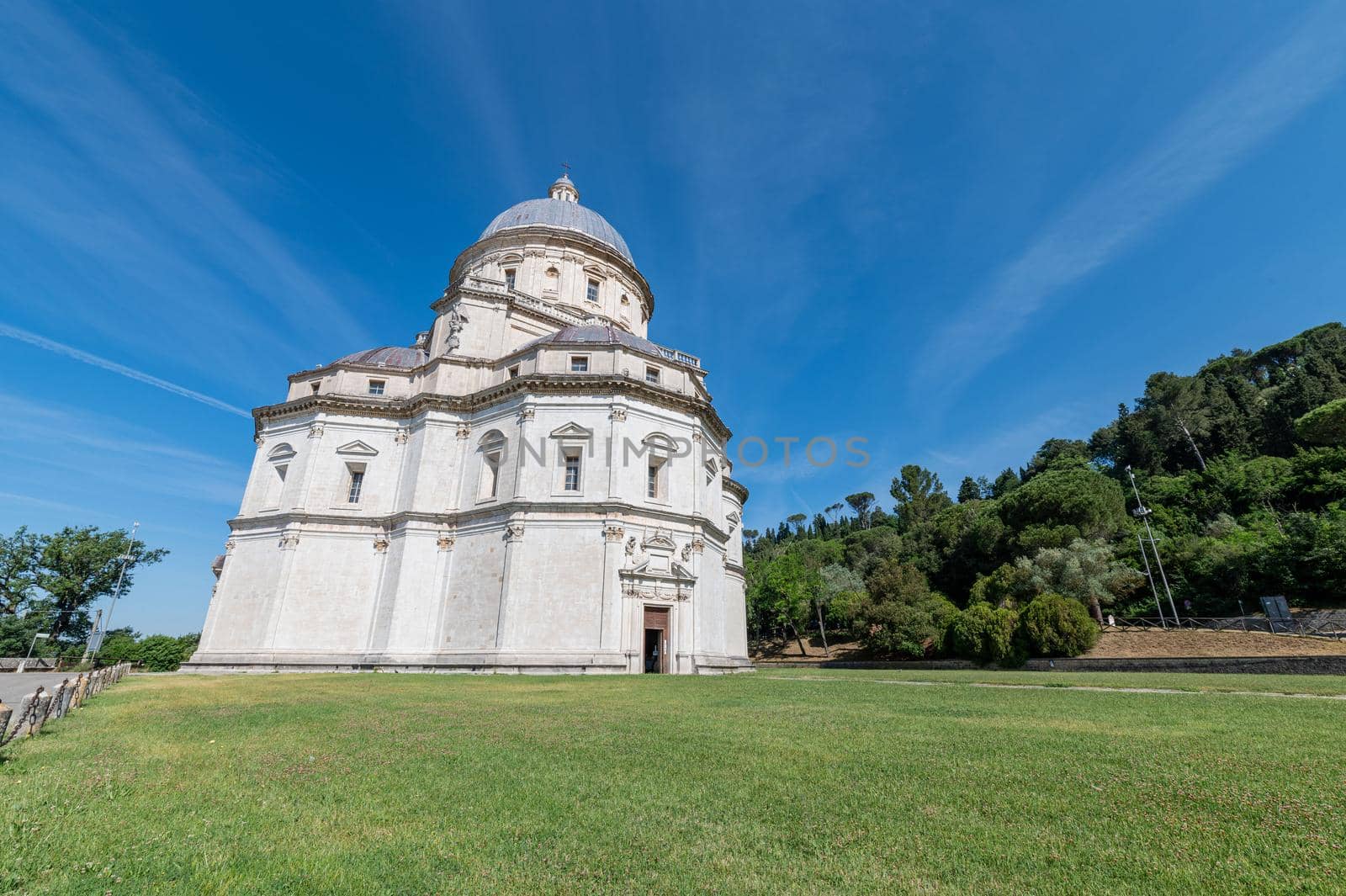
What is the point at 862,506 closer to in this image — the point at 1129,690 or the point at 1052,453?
the point at 1052,453

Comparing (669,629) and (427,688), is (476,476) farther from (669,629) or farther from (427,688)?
(427,688)

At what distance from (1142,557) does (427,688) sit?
151ft

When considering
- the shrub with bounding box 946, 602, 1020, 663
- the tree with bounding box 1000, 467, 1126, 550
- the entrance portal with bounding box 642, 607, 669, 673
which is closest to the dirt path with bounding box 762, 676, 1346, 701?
the entrance portal with bounding box 642, 607, 669, 673

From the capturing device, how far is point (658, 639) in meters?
26.4

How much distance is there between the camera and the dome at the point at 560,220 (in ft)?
128

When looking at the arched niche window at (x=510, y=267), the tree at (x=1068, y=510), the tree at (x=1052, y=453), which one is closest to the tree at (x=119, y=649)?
the arched niche window at (x=510, y=267)

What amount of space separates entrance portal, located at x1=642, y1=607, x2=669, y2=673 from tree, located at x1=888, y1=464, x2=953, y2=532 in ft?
178

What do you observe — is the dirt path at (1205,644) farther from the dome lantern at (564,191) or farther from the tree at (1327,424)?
the dome lantern at (564,191)

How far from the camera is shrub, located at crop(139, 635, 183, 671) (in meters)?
36.4

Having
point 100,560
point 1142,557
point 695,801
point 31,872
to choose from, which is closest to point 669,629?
point 695,801

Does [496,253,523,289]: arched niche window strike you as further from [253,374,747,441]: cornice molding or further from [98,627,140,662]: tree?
[98,627,140,662]: tree

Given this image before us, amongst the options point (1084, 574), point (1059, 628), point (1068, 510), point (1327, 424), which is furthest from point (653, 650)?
point (1327, 424)

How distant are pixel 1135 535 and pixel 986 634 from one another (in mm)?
19765

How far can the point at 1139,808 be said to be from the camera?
4246 millimetres
